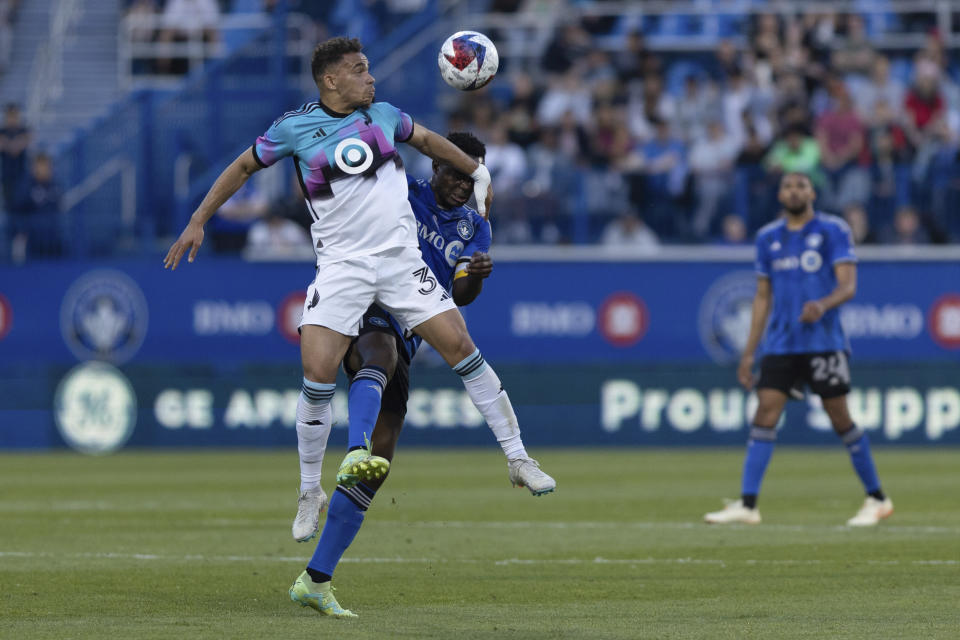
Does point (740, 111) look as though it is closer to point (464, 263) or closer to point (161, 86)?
point (161, 86)

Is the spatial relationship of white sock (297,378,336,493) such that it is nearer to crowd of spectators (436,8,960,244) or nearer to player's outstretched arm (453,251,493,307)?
player's outstretched arm (453,251,493,307)

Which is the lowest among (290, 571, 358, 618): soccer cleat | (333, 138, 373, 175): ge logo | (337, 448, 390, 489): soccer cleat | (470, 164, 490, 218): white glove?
(290, 571, 358, 618): soccer cleat

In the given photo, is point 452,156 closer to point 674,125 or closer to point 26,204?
point 674,125

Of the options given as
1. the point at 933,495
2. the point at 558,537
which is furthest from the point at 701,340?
the point at 558,537

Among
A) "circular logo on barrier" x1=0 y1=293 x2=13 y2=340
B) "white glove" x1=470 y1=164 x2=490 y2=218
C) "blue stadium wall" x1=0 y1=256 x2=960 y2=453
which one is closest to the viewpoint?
"white glove" x1=470 y1=164 x2=490 y2=218

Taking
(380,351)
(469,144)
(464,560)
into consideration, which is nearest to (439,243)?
(469,144)

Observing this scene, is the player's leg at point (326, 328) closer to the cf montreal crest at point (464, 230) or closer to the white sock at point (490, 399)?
the white sock at point (490, 399)

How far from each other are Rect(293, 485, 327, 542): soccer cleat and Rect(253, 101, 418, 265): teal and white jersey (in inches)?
42.3

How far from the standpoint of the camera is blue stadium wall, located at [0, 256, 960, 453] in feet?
67.7

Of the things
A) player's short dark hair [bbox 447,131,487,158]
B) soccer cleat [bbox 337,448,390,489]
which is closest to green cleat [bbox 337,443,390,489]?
soccer cleat [bbox 337,448,390,489]

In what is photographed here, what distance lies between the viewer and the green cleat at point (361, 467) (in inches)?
274

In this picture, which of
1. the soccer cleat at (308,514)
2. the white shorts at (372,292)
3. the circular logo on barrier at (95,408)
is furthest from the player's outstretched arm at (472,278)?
the circular logo on barrier at (95,408)

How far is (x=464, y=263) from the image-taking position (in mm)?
8195

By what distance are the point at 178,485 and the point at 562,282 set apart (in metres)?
7.57
